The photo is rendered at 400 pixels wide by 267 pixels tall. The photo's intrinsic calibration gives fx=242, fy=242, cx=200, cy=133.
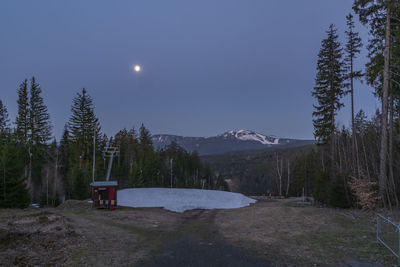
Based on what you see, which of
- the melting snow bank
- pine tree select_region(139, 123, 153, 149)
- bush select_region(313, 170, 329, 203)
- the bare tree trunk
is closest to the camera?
the bare tree trunk

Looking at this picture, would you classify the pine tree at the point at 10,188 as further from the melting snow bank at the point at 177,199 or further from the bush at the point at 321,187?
the bush at the point at 321,187

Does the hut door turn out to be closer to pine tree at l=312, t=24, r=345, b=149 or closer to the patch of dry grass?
the patch of dry grass

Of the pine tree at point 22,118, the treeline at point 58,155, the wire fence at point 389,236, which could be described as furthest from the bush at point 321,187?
the pine tree at point 22,118

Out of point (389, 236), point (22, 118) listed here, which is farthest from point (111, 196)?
point (22, 118)

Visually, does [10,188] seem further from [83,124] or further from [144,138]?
[144,138]

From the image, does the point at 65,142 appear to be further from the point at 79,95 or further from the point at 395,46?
the point at 395,46

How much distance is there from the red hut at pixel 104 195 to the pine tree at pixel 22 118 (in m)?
26.1

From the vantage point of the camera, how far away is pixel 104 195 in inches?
787

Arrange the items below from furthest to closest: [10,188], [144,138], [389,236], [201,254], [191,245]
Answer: [144,138] < [10,188] < [191,245] < [389,236] < [201,254]

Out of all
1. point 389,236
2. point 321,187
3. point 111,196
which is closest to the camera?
point 389,236

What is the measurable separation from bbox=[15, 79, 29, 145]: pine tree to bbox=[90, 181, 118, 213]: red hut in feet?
85.6

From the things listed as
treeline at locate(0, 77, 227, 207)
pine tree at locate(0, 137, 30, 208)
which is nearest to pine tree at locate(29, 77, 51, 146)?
treeline at locate(0, 77, 227, 207)

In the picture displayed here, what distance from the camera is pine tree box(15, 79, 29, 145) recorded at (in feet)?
124

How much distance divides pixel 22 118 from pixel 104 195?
91.8ft
